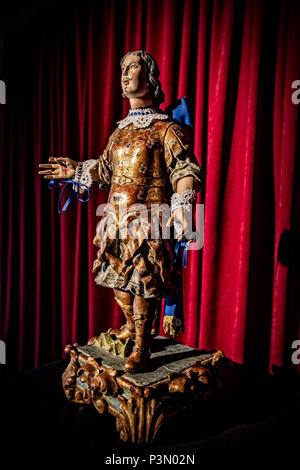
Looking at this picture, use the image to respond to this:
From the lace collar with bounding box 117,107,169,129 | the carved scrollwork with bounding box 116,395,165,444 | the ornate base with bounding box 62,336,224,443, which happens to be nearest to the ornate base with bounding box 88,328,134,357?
the ornate base with bounding box 62,336,224,443

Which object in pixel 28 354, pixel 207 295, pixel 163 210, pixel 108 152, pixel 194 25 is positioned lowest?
pixel 28 354

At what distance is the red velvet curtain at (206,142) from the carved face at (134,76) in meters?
0.39

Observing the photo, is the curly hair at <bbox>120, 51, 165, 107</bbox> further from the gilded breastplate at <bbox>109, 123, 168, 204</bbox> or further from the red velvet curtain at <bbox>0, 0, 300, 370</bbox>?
the red velvet curtain at <bbox>0, 0, 300, 370</bbox>

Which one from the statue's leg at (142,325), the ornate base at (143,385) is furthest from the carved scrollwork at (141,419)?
the statue's leg at (142,325)

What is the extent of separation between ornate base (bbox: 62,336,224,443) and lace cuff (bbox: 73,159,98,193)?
58 cm

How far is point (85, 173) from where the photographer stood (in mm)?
1130

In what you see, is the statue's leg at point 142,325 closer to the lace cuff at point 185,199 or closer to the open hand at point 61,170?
the lace cuff at point 185,199

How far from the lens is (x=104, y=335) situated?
1106 millimetres

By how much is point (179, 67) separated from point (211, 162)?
49 cm

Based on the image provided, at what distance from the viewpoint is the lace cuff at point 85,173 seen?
1125 mm

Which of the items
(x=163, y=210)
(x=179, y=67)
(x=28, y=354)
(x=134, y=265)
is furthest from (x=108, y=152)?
(x=28, y=354)

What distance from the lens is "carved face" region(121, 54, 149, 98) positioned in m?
0.99
